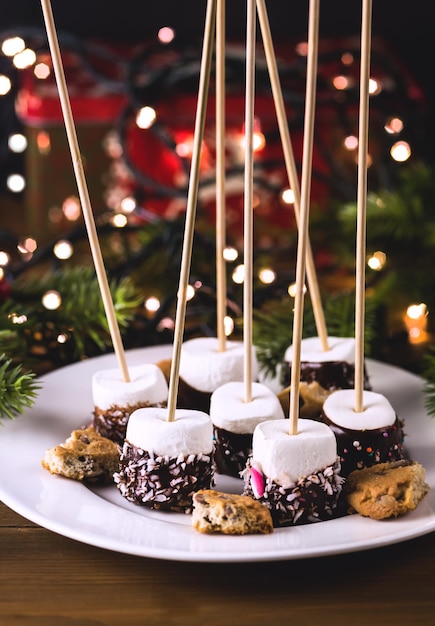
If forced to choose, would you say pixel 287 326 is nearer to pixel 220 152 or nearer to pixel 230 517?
pixel 220 152

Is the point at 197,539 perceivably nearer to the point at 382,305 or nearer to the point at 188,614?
the point at 188,614

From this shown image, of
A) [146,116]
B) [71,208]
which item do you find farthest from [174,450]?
[71,208]

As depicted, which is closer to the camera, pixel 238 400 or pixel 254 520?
pixel 254 520

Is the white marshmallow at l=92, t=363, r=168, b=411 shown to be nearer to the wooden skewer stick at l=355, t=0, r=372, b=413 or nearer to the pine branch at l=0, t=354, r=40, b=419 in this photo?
the pine branch at l=0, t=354, r=40, b=419

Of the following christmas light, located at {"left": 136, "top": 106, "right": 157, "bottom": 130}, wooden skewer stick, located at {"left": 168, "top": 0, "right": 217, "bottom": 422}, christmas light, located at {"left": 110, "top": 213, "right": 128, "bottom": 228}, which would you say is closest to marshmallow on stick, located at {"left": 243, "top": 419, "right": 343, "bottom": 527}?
wooden skewer stick, located at {"left": 168, "top": 0, "right": 217, "bottom": 422}

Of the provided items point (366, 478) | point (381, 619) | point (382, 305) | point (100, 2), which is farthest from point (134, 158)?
point (381, 619)

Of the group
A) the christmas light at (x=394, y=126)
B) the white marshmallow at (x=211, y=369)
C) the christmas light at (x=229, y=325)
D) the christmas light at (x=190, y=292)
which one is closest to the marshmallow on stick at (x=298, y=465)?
the white marshmallow at (x=211, y=369)
